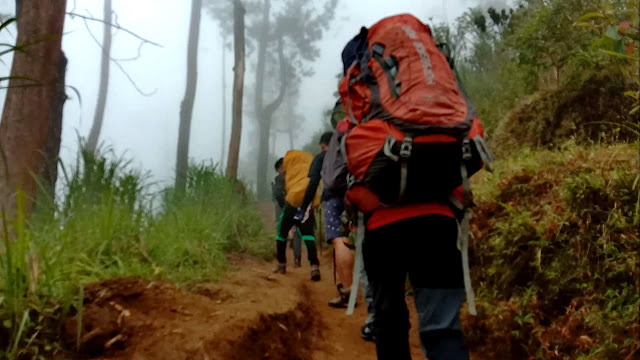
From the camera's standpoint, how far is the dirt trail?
2439mm

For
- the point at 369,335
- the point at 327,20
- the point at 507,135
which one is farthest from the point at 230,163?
the point at 327,20

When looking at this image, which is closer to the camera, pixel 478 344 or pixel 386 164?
pixel 386 164

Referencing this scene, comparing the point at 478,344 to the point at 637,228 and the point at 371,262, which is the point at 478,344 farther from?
the point at 371,262

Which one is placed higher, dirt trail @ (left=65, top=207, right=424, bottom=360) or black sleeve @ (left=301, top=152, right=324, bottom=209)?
black sleeve @ (left=301, top=152, right=324, bottom=209)

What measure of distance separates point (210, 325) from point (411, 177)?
153cm

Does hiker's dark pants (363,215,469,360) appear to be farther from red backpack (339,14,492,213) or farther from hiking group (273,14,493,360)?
red backpack (339,14,492,213)

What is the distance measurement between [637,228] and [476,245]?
3.74 ft

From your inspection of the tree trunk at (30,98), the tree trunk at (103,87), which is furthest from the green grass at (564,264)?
the tree trunk at (103,87)

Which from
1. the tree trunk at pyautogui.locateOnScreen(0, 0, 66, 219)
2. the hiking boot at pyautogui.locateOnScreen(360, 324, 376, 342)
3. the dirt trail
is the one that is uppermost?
the tree trunk at pyautogui.locateOnScreen(0, 0, 66, 219)

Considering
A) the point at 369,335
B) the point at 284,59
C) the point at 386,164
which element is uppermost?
the point at 284,59

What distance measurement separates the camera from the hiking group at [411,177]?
72.1 inches

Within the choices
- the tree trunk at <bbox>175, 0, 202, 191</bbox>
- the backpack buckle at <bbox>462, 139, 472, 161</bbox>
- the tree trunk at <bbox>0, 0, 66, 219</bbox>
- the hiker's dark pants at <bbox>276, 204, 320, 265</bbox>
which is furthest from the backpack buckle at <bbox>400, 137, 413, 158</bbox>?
the tree trunk at <bbox>175, 0, 202, 191</bbox>

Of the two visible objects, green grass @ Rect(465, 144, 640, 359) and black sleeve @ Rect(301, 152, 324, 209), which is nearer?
green grass @ Rect(465, 144, 640, 359)

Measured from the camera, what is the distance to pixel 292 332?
133 inches
